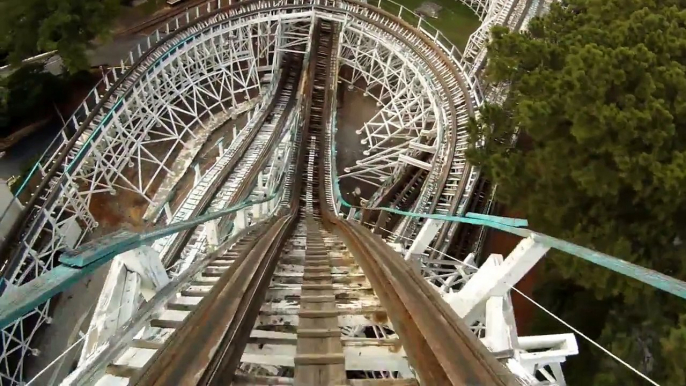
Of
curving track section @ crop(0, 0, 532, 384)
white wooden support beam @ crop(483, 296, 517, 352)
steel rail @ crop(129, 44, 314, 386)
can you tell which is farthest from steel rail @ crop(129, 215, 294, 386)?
curving track section @ crop(0, 0, 532, 384)

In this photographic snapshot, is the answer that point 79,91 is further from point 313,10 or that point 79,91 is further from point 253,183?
point 253,183

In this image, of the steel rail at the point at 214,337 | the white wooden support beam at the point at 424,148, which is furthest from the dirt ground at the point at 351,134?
the steel rail at the point at 214,337

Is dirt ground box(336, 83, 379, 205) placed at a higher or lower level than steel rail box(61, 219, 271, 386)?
higher

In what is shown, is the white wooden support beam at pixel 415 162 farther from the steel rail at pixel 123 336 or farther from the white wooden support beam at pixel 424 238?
the steel rail at pixel 123 336

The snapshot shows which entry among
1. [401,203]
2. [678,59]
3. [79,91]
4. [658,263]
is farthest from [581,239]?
[79,91]

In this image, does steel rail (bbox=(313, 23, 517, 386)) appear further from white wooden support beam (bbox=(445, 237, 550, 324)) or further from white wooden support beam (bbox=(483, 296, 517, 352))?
white wooden support beam (bbox=(483, 296, 517, 352))

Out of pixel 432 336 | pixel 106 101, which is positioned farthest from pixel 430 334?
pixel 106 101
